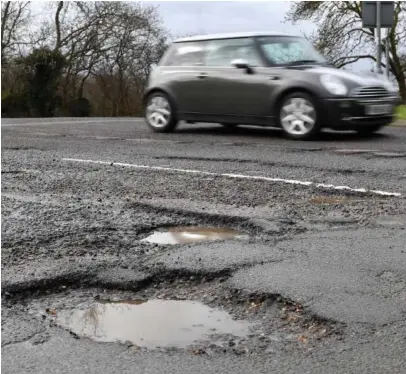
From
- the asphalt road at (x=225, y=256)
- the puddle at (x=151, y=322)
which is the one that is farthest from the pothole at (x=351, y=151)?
the puddle at (x=151, y=322)

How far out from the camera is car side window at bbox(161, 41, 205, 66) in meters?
11.5

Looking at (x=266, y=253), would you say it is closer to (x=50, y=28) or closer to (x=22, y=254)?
(x=22, y=254)

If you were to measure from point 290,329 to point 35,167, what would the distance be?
5.56 m

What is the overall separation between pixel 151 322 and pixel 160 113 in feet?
29.7

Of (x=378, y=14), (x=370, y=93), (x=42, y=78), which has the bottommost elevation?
(x=370, y=93)

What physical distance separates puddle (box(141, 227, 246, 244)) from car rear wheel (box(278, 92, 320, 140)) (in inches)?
213

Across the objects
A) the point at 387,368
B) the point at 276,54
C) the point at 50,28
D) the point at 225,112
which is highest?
the point at 50,28

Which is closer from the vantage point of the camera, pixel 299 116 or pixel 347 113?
pixel 347 113

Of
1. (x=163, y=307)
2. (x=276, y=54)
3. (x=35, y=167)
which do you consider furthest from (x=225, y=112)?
(x=163, y=307)

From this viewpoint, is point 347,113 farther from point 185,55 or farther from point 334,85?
point 185,55

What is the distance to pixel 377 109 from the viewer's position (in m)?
10.1

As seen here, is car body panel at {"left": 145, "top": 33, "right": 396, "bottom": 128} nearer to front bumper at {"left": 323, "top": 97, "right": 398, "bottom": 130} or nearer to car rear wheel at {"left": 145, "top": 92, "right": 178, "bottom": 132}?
front bumper at {"left": 323, "top": 97, "right": 398, "bottom": 130}

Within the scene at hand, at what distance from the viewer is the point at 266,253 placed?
4.19 m

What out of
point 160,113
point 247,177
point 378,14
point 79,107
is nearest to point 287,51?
point 160,113
